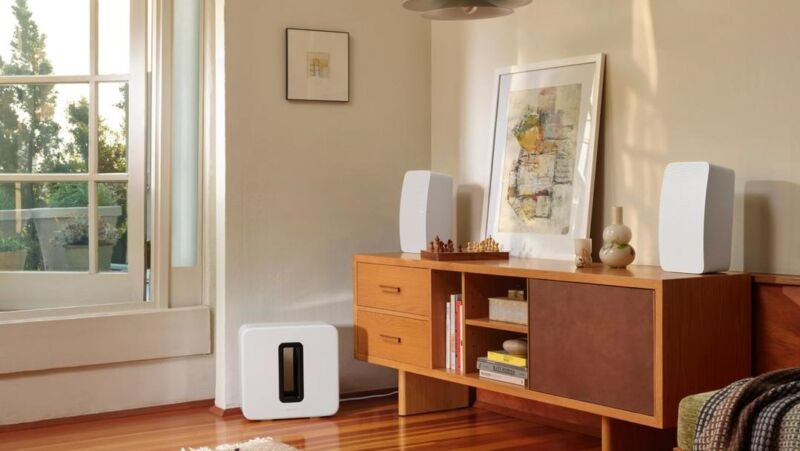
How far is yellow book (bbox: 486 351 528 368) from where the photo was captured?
3.68 meters

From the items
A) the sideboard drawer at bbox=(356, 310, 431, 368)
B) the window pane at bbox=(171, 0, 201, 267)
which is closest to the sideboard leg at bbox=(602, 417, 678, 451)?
the sideboard drawer at bbox=(356, 310, 431, 368)

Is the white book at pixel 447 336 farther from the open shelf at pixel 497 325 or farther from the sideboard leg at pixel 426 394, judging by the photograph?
the sideboard leg at pixel 426 394

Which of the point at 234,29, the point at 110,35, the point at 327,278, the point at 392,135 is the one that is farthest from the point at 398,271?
the point at 110,35

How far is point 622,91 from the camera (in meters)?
3.93

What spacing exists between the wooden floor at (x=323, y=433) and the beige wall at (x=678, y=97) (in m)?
0.87

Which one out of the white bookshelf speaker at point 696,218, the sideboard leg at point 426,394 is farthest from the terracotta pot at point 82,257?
the white bookshelf speaker at point 696,218

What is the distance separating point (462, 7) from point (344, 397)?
222cm

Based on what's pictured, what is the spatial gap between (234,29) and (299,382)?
1610mm

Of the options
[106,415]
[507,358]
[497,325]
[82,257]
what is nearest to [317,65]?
[82,257]

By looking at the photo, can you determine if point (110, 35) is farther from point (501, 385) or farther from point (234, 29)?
point (501, 385)

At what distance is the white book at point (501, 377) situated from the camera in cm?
367

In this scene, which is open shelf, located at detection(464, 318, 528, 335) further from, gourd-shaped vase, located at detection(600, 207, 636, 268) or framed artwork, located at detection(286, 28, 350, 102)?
framed artwork, located at detection(286, 28, 350, 102)

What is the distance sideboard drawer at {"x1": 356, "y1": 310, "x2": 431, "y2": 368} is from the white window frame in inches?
29.5

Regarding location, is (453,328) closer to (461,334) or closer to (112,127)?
(461,334)
